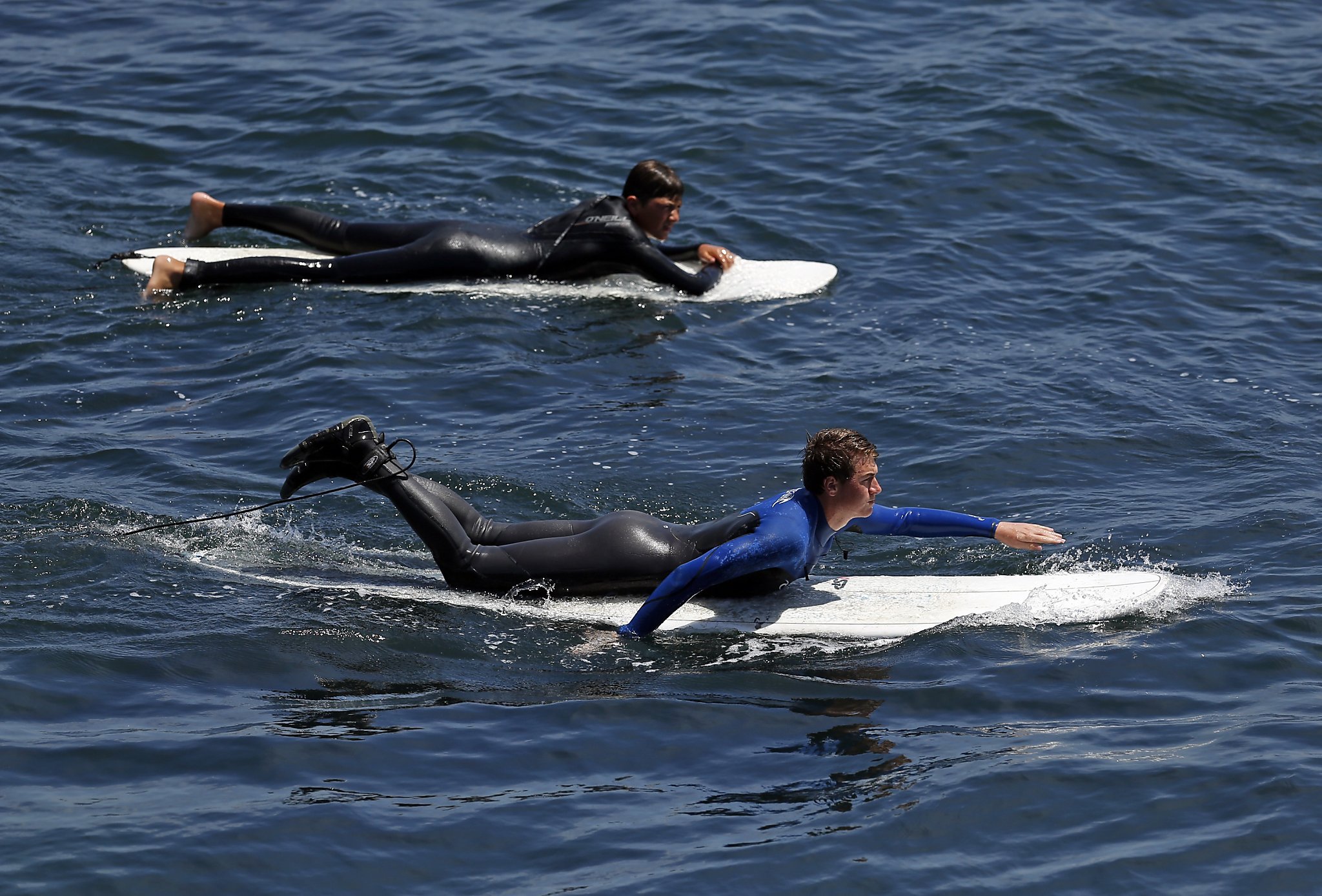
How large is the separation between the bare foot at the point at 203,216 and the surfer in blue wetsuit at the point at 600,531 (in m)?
5.22

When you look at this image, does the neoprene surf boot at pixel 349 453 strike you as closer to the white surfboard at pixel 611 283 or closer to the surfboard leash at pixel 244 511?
the surfboard leash at pixel 244 511

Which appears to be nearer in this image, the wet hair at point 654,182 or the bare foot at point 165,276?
the bare foot at point 165,276

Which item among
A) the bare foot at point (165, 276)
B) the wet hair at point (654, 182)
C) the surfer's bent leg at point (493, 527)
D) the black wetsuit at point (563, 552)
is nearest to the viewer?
the black wetsuit at point (563, 552)

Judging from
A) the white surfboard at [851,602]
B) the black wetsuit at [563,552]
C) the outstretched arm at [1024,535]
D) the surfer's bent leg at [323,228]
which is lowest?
the white surfboard at [851,602]

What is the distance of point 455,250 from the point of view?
12203 mm

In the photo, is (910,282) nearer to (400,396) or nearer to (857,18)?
(400,396)

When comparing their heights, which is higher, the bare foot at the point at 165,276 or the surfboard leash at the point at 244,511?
the bare foot at the point at 165,276

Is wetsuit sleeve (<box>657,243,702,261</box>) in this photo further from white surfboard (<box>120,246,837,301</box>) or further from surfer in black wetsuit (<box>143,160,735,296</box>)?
surfer in black wetsuit (<box>143,160,735,296</box>)

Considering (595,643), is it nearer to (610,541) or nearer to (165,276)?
(610,541)

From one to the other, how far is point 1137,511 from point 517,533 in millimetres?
3860

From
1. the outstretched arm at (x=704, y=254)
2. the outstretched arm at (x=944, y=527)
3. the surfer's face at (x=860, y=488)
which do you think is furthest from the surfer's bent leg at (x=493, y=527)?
the outstretched arm at (x=704, y=254)

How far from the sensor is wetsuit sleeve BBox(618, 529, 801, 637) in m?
7.29

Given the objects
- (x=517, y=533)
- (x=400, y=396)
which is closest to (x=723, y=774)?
(x=517, y=533)

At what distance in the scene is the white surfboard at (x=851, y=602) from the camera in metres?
7.71
